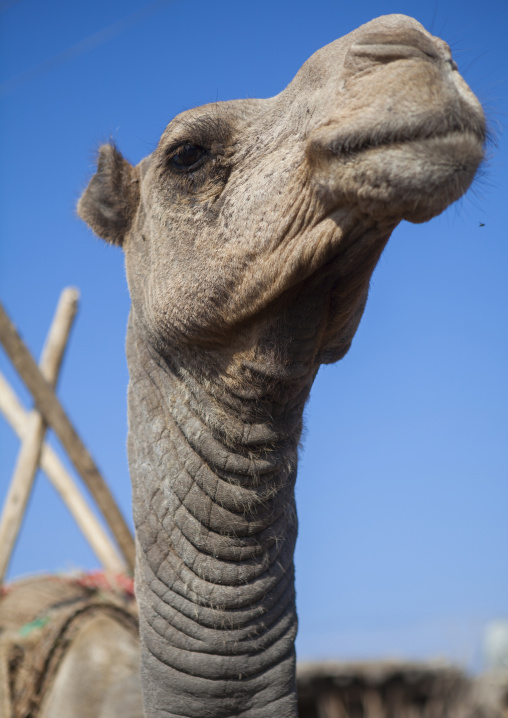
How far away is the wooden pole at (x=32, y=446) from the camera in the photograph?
848 centimetres

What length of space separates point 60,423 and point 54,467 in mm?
1005

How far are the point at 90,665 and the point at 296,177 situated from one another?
3.79 meters

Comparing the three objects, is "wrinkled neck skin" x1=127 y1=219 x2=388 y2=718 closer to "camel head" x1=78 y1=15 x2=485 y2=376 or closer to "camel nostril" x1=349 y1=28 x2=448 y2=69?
"camel head" x1=78 y1=15 x2=485 y2=376

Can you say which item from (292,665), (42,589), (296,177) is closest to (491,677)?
(292,665)

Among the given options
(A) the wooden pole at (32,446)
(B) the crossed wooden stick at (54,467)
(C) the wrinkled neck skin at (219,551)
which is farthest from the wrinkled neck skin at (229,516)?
(A) the wooden pole at (32,446)

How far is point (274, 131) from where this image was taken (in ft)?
9.52

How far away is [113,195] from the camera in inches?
146

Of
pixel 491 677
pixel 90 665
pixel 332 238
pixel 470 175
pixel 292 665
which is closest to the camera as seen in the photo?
pixel 491 677

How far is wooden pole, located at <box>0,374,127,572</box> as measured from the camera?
8602mm

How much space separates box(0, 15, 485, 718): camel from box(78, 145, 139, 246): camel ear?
21 centimetres

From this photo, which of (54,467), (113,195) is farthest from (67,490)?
(113,195)

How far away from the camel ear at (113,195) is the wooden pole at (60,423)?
16.1ft

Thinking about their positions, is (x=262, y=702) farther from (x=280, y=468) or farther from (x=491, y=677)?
(x=491, y=677)

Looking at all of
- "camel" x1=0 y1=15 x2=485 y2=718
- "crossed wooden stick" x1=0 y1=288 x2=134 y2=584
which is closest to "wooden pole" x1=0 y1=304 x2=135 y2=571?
"crossed wooden stick" x1=0 y1=288 x2=134 y2=584
